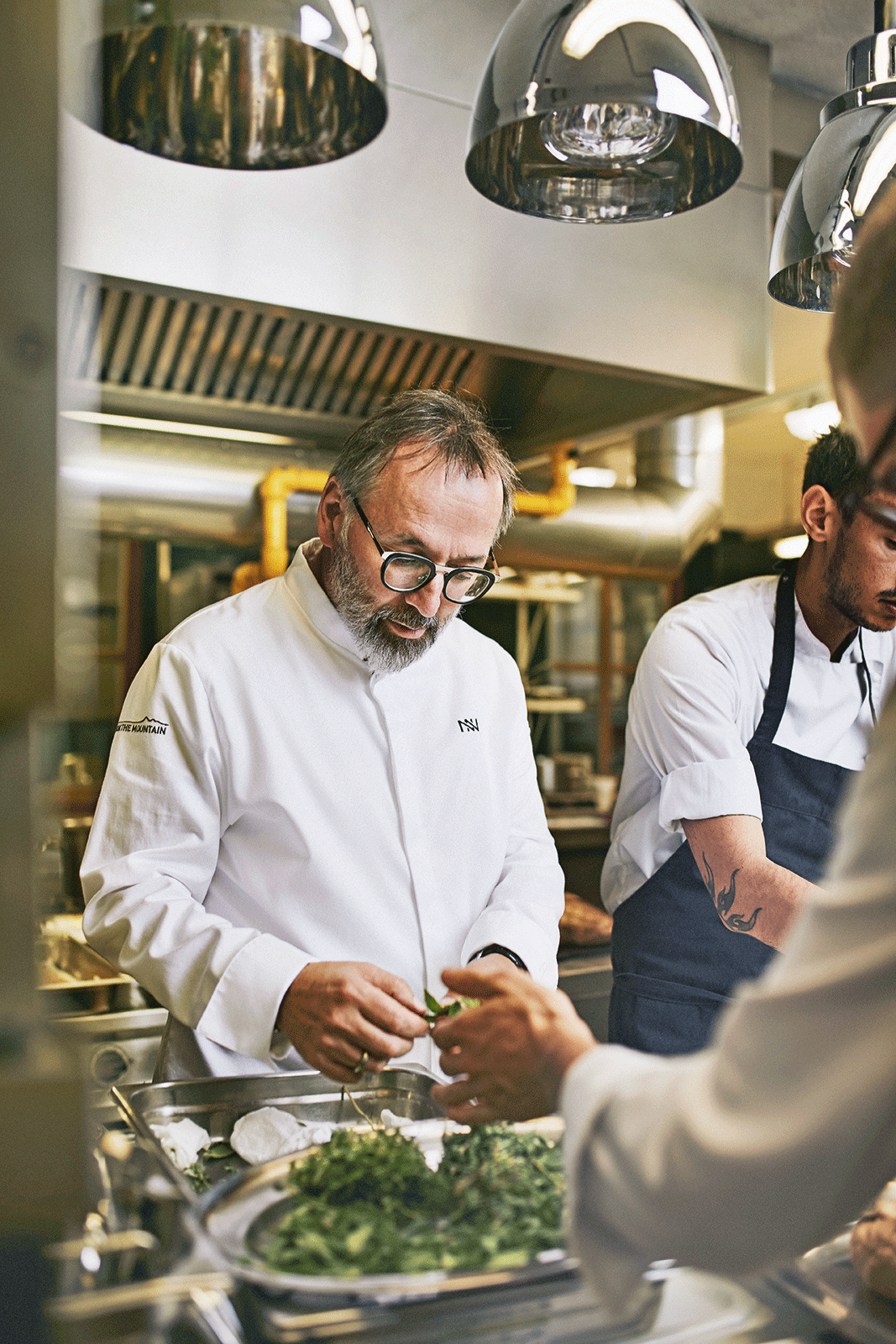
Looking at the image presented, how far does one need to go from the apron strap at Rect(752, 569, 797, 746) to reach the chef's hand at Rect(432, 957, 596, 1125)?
1.19m

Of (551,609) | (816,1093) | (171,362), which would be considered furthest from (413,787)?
(551,609)

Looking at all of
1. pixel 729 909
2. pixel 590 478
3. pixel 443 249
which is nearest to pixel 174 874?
pixel 729 909

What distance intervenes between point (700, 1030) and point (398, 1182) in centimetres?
109

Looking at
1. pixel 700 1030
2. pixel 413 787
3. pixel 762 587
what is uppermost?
pixel 762 587

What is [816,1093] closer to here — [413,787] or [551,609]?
[413,787]

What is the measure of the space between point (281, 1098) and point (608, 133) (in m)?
1.29

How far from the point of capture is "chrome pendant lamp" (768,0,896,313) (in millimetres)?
1619

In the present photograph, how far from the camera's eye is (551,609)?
7.34m

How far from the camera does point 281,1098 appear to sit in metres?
1.41

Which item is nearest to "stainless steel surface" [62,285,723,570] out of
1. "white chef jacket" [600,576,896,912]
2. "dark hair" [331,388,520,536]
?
"dark hair" [331,388,520,536]

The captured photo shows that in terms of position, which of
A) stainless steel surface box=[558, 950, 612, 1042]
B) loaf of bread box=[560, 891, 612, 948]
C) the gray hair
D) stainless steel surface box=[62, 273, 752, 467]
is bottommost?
stainless steel surface box=[558, 950, 612, 1042]

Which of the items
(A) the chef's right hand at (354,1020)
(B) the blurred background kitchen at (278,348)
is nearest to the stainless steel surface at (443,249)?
(B) the blurred background kitchen at (278,348)

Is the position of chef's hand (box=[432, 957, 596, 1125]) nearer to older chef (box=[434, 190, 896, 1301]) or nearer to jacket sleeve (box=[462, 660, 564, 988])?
older chef (box=[434, 190, 896, 1301])

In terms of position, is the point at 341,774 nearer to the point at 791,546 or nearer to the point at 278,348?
the point at 278,348
